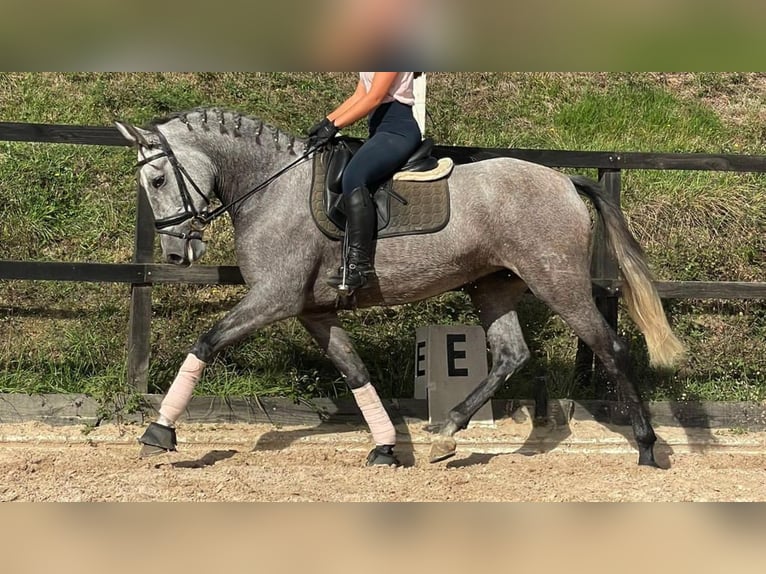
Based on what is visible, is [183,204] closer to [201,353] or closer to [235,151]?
[235,151]

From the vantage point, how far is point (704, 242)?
7957 mm

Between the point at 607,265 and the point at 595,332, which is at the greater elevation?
the point at 607,265

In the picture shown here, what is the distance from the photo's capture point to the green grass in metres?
6.71

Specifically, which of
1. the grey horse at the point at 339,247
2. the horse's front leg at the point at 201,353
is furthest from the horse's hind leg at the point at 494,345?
the horse's front leg at the point at 201,353

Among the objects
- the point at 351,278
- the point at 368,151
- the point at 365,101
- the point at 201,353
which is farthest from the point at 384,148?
the point at 201,353

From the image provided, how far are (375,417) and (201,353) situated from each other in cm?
123

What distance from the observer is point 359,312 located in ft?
23.7

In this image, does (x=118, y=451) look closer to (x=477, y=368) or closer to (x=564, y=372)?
(x=477, y=368)

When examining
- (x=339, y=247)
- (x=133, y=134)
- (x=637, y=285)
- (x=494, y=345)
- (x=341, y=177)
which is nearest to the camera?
(x=133, y=134)

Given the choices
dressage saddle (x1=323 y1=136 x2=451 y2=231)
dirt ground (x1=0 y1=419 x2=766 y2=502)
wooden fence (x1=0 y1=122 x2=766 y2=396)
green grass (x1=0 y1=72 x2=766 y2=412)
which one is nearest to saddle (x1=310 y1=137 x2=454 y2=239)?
dressage saddle (x1=323 y1=136 x2=451 y2=231)

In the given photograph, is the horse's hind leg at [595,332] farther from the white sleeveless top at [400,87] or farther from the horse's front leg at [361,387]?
the white sleeveless top at [400,87]

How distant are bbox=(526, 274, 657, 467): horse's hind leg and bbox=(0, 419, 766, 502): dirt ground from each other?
268 mm

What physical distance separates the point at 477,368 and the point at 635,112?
5.16m
